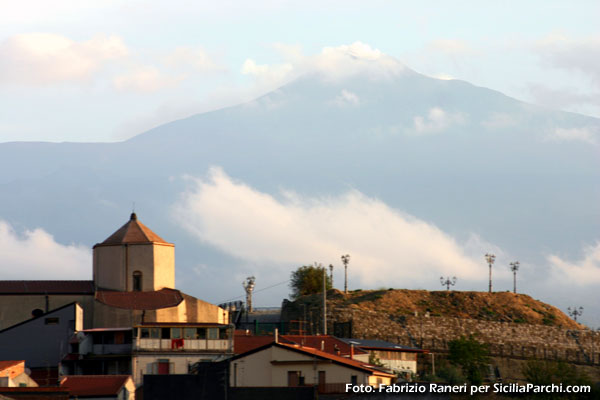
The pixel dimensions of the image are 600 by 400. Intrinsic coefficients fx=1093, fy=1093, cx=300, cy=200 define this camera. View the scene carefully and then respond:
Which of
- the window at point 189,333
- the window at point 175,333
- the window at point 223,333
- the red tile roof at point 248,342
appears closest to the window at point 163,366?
the window at point 175,333

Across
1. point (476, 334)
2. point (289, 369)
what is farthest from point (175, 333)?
point (476, 334)

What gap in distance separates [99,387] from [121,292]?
87.2 ft

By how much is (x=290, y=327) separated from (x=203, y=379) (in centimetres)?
4293

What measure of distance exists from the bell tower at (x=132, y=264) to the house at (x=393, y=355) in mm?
15697

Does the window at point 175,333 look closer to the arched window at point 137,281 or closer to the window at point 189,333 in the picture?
the window at point 189,333

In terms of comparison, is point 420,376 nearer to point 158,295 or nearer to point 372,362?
point 372,362

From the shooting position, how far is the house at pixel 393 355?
3029 inches

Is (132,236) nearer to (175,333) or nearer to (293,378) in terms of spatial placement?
(175,333)

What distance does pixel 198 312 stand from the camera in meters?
81.6

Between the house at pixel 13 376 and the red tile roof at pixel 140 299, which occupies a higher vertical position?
the red tile roof at pixel 140 299

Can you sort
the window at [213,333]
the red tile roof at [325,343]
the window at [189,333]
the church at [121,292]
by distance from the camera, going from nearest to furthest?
the window at [189,333]
the window at [213,333]
the red tile roof at [325,343]
the church at [121,292]

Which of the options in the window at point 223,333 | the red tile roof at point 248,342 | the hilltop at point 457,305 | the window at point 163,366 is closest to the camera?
the window at point 163,366

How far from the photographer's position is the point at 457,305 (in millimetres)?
109000

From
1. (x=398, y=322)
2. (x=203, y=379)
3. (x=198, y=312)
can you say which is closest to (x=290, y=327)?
(x=398, y=322)
